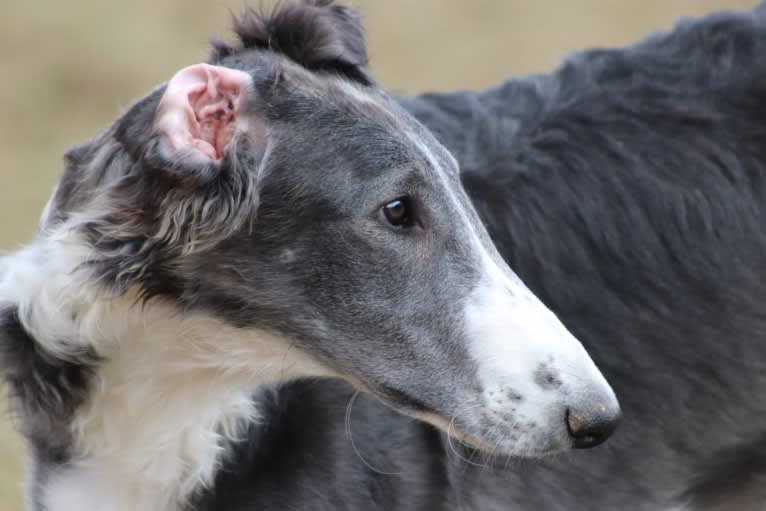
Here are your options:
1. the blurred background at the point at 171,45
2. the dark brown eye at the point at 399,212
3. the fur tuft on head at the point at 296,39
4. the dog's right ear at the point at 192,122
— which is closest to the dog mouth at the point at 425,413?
the dark brown eye at the point at 399,212

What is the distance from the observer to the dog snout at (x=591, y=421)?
3.38m

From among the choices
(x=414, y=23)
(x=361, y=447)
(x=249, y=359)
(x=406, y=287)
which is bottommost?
(x=414, y=23)

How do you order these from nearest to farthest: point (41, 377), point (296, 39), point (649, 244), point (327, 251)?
point (327, 251)
point (41, 377)
point (296, 39)
point (649, 244)

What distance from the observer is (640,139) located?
434 cm

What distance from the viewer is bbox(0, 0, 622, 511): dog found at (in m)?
3.40

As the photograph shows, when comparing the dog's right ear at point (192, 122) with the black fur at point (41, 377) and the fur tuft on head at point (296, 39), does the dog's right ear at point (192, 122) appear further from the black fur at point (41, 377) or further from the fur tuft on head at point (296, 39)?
the black fur at point (41, 377)

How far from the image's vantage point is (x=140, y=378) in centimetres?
370

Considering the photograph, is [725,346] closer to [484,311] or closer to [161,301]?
[484,311]

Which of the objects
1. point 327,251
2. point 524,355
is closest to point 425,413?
point 524,355

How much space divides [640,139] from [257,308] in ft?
4.76

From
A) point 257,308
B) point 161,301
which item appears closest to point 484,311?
point 257,308

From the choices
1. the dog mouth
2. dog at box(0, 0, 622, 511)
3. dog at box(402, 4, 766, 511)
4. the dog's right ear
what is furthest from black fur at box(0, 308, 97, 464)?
dog at box(402, 4, 766, 511)

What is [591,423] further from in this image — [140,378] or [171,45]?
[171,45]

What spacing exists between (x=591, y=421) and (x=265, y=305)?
875mm
